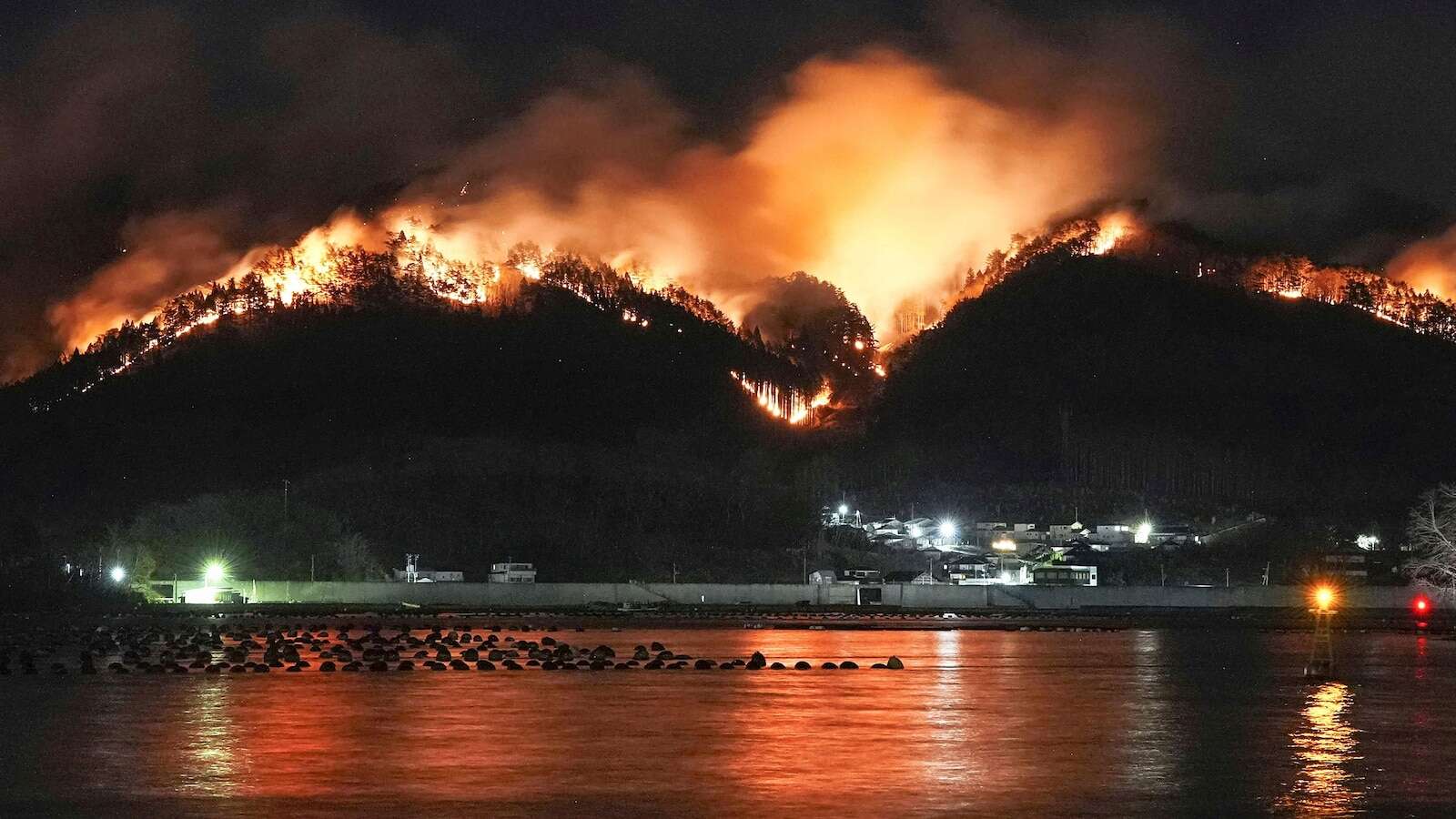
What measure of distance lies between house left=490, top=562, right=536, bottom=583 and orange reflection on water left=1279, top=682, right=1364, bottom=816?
100883mm

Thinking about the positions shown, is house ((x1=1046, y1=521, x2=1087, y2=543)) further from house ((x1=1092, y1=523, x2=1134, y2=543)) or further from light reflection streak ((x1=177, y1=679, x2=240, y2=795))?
light reflection streak ((x1=177, y1=679, x2=240, y2=795))

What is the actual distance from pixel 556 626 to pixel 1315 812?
65872mm

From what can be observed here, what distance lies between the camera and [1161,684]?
49938 millimetres

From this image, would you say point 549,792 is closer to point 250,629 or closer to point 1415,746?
point 1415,746

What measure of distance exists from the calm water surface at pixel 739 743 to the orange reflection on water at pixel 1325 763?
86mm

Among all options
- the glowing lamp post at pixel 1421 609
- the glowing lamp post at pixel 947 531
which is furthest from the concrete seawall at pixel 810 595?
the glowing lamp post at pixel 947 531

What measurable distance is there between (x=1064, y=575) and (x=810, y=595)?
65.6 ft

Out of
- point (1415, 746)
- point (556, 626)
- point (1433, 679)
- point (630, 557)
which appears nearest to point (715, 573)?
point (630, 557)

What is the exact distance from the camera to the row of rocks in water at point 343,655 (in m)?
56.0

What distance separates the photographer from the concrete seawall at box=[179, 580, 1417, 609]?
116562mm

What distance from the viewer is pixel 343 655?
61688mm

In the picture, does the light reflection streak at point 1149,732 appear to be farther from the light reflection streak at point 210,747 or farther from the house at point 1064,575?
the house at point 1064,575

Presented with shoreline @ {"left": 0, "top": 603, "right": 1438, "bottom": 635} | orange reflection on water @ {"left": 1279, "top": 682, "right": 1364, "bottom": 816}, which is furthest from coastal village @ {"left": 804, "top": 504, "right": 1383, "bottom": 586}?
orange reflection on water @ {"left": 1279, "top": 682, "right": 1364, "bottom": 816}

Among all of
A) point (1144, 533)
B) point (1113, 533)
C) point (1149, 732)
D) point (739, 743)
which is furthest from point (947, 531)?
point (739, 743)
